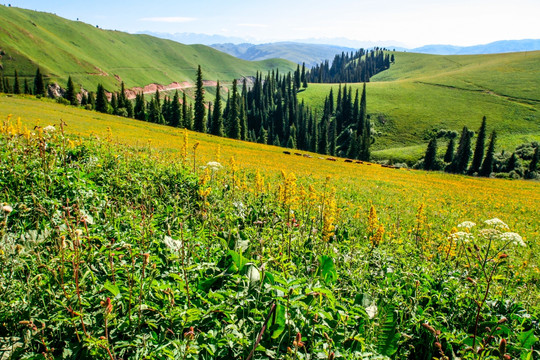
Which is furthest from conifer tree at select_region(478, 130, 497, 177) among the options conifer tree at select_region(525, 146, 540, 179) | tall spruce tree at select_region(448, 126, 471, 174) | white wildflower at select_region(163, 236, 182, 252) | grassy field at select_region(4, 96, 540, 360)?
white wildflower at select_region(163, 236, 182, 252)

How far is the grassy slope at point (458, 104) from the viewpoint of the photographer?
103000mm

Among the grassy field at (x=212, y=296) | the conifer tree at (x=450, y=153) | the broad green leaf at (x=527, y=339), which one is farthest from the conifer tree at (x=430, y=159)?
the broad green leaf at (x=527, y=339)

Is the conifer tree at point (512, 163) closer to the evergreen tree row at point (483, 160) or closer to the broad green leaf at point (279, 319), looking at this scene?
the evergreen tree row at point (483, 160)

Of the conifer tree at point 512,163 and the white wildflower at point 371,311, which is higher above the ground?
the white wildflower at point 371,311

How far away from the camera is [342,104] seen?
137 meters

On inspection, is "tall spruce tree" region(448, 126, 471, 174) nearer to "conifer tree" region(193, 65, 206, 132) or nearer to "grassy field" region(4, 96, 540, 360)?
"conifer tree" region(193, 65, 206, 132)

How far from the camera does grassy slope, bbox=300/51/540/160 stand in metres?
103

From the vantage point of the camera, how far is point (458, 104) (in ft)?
403

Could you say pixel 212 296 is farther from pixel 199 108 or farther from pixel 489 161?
pixel 489 161

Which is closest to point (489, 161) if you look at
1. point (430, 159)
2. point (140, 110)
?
point (430, 159)

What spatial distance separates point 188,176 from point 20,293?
5552mm

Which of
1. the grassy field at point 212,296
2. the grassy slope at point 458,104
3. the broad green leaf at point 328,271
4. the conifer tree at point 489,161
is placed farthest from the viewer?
the grassy slope at point 458,104

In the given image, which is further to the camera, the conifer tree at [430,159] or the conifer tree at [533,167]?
the conifer tree at [430,159]

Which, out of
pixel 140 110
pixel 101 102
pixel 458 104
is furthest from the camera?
pixel 458 104
